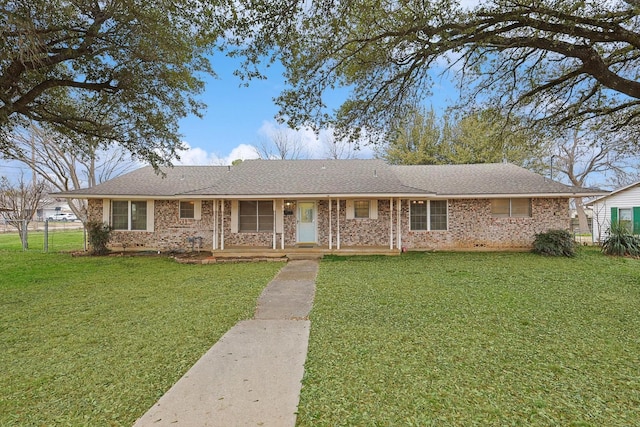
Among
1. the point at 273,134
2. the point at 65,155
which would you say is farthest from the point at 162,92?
the point at 273,134

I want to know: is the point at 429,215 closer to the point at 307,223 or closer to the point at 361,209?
the point at 361,209

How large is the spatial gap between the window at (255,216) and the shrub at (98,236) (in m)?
5.08

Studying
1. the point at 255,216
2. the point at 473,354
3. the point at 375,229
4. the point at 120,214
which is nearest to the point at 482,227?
the point at 375,229

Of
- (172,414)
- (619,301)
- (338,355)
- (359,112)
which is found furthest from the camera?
(359,112)

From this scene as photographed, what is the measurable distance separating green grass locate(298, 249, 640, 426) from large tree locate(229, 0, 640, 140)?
4608 millimetres

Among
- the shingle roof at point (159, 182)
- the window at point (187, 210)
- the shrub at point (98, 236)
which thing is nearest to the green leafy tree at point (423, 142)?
the shingle roof at point (159, 182)

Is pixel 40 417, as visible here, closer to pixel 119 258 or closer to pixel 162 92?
pixel 162 92

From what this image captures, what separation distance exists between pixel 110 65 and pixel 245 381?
9.29 meters

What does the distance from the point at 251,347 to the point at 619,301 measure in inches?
264

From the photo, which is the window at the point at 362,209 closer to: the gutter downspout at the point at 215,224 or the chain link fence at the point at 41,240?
the gutter downspout at the point at 215,224

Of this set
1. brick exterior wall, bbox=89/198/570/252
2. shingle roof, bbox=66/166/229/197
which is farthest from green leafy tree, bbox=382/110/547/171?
shingle roof, bbox=66/166/229/197

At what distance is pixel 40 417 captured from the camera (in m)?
2.56

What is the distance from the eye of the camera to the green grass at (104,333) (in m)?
2.76

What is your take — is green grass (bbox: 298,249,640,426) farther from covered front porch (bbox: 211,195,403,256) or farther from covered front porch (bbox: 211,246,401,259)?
covered front porch (bbox: 211,195,403,256)
